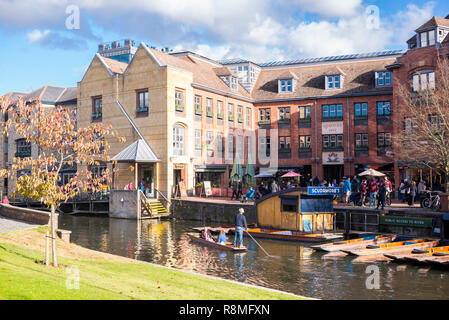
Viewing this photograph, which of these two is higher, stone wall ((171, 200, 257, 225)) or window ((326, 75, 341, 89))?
window ((326, 75, 341, 89))

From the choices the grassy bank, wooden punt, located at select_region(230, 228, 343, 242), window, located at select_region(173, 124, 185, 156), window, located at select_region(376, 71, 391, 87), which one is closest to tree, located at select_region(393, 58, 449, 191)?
window, located at select_region(376, 71, 391, 87)

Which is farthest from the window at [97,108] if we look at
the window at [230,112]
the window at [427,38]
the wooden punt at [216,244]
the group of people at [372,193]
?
the window at [427,38]

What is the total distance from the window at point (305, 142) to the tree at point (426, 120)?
36.2ft

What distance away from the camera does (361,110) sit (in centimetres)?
4834

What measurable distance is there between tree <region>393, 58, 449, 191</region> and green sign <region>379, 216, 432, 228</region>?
5643mm

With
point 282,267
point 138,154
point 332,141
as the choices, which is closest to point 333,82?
point 332,141

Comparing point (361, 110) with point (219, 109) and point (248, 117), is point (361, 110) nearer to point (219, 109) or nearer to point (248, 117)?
point (248, 117)

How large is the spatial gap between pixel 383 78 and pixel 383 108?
3.13m

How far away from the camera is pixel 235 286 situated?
13477 mm

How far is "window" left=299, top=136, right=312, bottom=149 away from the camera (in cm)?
5022

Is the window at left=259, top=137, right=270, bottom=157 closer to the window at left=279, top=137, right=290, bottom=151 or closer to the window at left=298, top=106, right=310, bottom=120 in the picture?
the window at left=279, top=137, right=290, bottom=151

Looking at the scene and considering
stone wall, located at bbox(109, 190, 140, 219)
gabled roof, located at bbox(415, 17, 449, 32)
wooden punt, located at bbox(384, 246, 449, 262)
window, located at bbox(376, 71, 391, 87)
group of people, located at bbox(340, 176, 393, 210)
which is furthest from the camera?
window, located at bbox(376, 71, 391, 87)
